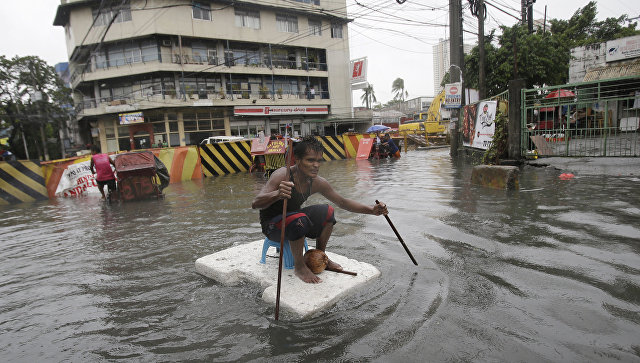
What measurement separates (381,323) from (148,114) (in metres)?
32.2

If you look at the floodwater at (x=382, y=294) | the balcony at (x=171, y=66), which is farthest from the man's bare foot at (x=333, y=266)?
the balcony at (x=171, y=66)

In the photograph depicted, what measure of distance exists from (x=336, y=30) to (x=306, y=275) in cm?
4031

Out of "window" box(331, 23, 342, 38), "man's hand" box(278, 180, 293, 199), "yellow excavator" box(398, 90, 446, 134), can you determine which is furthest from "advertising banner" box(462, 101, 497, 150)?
"window" box(331, 23, 342, 38)

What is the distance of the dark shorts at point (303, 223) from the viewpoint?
117 inches

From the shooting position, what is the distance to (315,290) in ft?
9.44

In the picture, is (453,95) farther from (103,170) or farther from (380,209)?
(380,209)

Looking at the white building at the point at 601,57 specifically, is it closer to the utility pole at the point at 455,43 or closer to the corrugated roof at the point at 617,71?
the corrugated roof at the point at 617,71

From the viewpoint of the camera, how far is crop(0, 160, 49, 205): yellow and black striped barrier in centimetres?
1023

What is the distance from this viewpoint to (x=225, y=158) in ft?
49.3

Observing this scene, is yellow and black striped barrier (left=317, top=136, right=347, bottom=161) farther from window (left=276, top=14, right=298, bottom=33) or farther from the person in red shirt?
window (left=276, top=14, right=298, bottom=33)

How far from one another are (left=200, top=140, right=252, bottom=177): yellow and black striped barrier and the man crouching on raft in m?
12.0

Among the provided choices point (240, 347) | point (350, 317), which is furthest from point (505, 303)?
point (240, 347)

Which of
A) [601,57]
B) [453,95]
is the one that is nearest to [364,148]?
[453,95]

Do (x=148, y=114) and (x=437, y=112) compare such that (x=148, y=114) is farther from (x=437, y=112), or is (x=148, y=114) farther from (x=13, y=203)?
(x=437, y=112)
